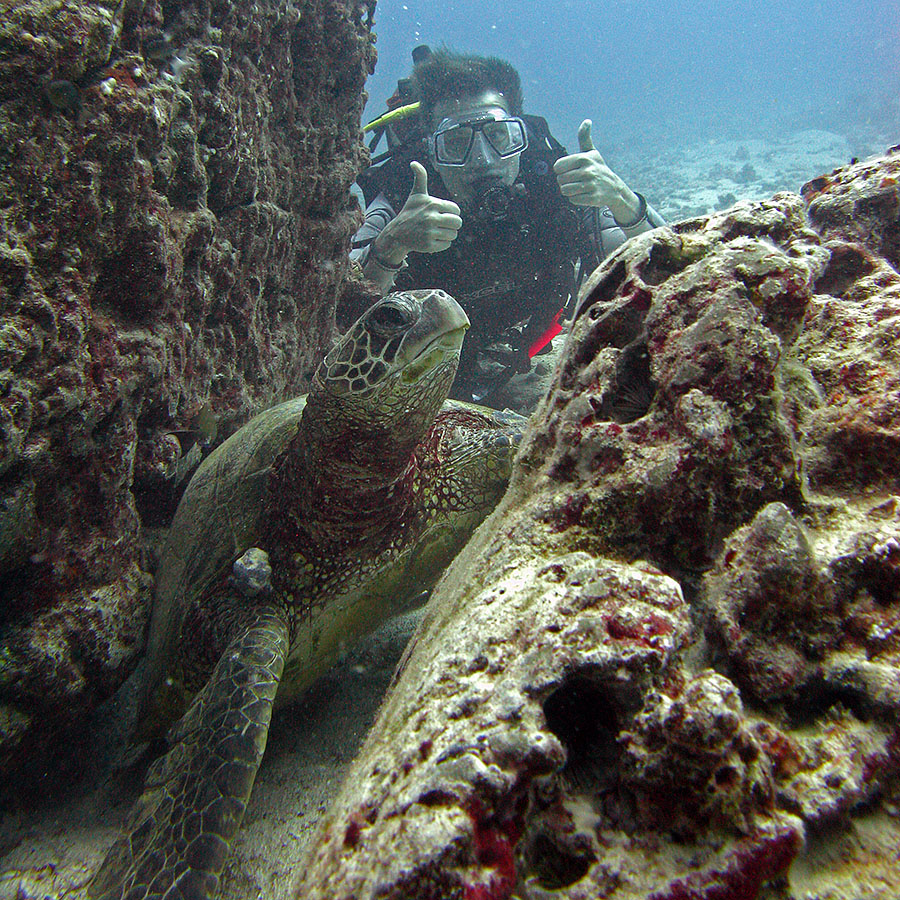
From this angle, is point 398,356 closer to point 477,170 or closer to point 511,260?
point 511,260

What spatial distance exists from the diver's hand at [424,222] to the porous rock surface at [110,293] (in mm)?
1084

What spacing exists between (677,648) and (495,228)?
483 cm

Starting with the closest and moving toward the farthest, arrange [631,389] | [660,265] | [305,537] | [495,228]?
[631,389] < [660,265] < [305,537] < [495,228]

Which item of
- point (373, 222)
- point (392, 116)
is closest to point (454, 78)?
point (392, 116)

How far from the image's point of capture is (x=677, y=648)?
70cm

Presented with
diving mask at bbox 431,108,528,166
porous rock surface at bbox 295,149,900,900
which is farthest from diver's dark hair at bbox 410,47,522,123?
porous rock surface at bbox 295,149,900,900

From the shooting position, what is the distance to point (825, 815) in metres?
0.62

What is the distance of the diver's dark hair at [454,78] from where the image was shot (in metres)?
5.95

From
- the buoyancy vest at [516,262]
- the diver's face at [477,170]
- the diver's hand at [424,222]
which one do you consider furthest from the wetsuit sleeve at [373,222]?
the diver's hand at [424,222]

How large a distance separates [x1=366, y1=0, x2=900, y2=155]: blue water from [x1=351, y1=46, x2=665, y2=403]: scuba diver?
131 ft

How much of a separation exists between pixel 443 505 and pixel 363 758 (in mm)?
1603

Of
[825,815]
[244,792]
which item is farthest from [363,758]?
[244,792]

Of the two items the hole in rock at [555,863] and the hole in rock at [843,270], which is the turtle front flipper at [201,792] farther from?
the hole in rock at [843,270]

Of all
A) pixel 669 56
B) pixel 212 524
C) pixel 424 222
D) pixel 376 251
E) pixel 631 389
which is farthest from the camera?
pixel 669 56
